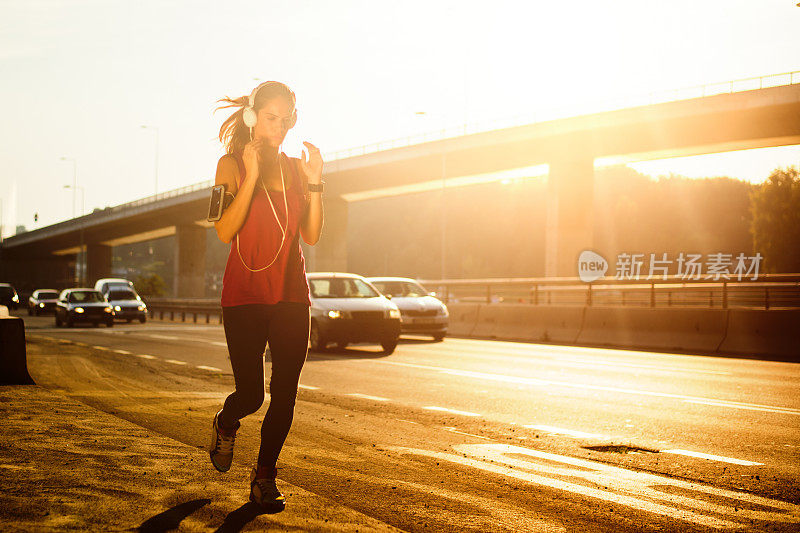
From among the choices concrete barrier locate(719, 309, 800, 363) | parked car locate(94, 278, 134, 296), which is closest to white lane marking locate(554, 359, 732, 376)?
concrete barrier locate(719, 309, 800, 363)

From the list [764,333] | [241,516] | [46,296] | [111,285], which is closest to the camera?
[241,516]

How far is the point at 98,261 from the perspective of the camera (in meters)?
108

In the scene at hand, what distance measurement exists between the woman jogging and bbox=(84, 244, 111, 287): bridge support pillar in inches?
4175

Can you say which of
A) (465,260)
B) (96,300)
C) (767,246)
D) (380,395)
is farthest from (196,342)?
(465,260)

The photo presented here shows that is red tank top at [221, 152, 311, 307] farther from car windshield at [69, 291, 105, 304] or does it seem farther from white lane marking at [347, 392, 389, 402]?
car windshield at [69, 291, 105, 304]

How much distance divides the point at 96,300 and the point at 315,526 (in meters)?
32.5

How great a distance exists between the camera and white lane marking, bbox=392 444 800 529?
15.9 feet

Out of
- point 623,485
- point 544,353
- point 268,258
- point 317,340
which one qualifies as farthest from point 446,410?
point 544,353

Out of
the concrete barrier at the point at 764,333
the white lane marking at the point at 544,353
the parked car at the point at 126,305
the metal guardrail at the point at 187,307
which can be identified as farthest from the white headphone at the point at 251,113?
the metal guardrail at the point at 187,307

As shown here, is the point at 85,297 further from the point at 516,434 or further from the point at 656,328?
the point at 516,434

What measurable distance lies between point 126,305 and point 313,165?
1334 inches

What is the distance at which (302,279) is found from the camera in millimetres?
4484

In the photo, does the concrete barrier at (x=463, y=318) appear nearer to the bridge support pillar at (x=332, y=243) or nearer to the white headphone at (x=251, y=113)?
the white headphone at (x=251, y=113)

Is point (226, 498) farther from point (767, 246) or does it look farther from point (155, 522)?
point (767, 246)
